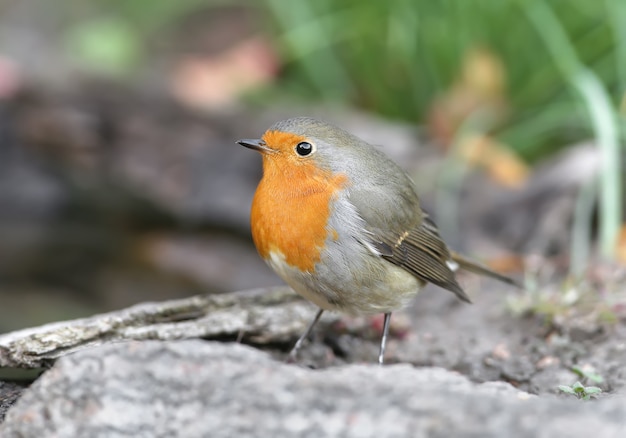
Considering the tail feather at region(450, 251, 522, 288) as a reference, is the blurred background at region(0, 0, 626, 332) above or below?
above

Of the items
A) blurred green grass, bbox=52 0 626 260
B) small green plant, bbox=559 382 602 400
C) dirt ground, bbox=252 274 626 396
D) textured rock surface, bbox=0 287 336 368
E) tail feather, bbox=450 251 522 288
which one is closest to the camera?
small green plant, bbox=559 382 602 400

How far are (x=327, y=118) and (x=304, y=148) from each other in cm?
294

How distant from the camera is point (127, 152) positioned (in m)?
6.28

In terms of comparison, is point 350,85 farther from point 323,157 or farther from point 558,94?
point 323,157

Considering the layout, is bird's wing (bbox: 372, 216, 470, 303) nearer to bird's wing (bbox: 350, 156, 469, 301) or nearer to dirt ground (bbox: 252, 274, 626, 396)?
bird's wing (bbox: 350, 156, 469, 301)

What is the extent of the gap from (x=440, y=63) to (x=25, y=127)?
10.3ft

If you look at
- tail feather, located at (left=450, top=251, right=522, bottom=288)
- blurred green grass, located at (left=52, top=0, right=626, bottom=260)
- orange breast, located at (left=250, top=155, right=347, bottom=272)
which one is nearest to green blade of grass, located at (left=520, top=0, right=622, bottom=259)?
blurred green grass, located at (left=52, top=0, right=626, bottom=260)

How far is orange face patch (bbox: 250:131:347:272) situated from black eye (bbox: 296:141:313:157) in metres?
0.02

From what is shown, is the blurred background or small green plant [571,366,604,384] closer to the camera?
small green plant [571,366,604,384]

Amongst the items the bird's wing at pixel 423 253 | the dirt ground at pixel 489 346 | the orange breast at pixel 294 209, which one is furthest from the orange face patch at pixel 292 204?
the dirt ground at pixel 489 346

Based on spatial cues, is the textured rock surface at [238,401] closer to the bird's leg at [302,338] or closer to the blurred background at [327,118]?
the bird's leg at [302,338]

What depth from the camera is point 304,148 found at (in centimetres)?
313

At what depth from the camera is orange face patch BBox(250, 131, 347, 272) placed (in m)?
→ 2.92

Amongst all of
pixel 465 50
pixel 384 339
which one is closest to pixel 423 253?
pixel 384 339
